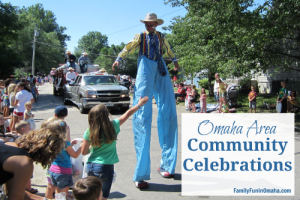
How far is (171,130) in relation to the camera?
182 inches

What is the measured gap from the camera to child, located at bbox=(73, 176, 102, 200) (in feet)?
7.93

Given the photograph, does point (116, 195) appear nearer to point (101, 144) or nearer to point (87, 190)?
point (101, 144)

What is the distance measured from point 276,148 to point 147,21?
3.52 metres

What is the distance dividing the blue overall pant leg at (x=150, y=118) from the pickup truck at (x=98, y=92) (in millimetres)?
7467

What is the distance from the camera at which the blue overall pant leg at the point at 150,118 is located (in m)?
4.32

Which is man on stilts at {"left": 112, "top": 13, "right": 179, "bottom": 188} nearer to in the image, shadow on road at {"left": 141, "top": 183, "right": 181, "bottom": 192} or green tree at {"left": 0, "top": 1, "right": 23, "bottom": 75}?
shadow on road at {"left": 141, "top": 183, "right": 181, "bottom": 192}

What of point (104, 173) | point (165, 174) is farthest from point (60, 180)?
point (165, 174)

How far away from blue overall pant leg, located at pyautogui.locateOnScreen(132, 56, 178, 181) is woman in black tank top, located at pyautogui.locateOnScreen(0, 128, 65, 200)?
6.86 ft

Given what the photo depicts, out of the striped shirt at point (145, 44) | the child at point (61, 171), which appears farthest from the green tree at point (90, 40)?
the child at point (61, 171)

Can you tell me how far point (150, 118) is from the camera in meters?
4.41

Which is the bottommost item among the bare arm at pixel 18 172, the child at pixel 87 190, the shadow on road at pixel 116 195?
the shadow on road at pixel 116 195

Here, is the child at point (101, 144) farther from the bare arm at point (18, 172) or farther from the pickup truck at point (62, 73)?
the pickup truck at point (62, 73)

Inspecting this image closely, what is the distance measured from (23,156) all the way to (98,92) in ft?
32.4

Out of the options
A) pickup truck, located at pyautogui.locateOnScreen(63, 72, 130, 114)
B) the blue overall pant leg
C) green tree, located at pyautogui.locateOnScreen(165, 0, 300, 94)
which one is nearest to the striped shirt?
the blue overall pant leg
